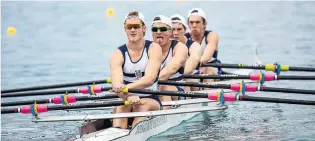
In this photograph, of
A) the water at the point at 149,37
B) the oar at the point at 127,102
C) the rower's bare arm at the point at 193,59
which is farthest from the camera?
the rower's bare arm at the point at 193,59

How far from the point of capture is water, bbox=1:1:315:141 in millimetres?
11055

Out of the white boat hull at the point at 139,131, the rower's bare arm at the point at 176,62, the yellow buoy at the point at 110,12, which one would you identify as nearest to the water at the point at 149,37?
the white boat hull at the point at 139,131

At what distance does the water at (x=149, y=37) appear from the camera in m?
11.1

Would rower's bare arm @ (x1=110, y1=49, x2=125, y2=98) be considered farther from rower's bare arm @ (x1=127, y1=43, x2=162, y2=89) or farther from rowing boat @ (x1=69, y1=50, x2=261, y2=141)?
rowing boat @ (x1=69, y1=50, x2=261, y2=141)

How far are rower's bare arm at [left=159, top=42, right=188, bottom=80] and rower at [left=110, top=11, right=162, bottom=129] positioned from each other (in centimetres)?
109

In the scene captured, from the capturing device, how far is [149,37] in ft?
83.3

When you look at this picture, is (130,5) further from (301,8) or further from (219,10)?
(301,8)

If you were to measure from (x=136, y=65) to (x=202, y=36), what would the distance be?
14.1 ft

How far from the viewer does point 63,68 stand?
19953mm

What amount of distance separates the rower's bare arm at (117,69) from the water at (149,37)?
115 centimetres

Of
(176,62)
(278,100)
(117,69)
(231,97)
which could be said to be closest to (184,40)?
(176,62)

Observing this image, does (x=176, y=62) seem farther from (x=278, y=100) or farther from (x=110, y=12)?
(x=110, y=12)

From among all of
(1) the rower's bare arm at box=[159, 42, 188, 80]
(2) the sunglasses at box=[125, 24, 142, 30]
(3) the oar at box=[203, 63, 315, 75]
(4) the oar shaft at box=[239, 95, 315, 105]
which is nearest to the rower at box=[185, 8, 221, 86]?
(3) the oar at box=[203, 63, 315, 75]

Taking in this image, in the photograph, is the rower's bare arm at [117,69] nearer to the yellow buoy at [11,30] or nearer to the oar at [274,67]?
the oar at [274,67]
